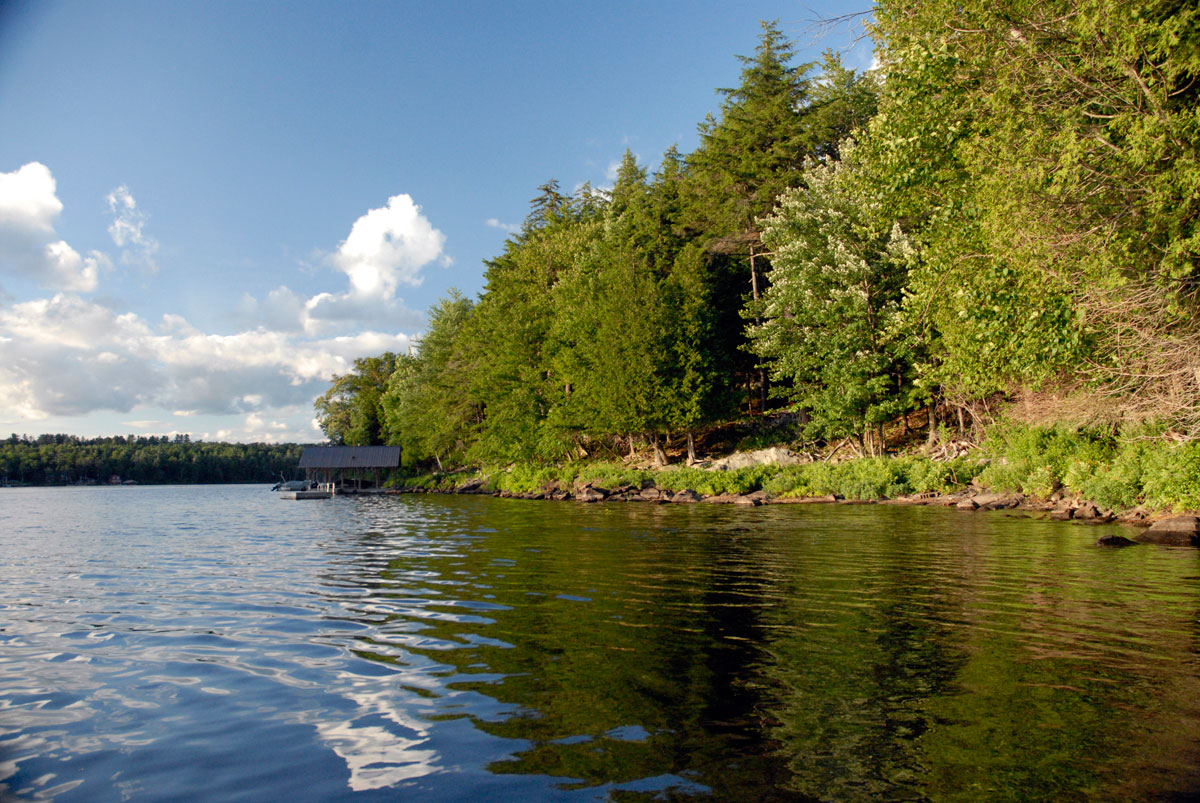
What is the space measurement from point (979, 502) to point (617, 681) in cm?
2373

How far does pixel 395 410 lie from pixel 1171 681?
79.4 metres

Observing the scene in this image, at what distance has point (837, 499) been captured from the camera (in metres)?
31.8

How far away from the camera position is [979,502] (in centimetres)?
2536

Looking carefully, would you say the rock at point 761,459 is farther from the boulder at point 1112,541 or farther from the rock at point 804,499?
the boulder at point 1112,541

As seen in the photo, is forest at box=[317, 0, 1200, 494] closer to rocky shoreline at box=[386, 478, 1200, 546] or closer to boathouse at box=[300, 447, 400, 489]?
rocky shoreline at box=[386, 478, 1200, 546]

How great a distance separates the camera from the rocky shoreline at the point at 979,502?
50.7 ft

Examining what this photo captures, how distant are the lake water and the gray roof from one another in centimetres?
5456

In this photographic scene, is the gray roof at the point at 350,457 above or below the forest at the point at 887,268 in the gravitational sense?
below

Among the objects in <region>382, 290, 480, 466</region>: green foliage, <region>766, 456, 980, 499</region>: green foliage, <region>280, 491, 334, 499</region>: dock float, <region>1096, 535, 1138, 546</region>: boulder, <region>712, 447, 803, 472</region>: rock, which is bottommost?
<region>280, 491, 334, 499</region>: dock float

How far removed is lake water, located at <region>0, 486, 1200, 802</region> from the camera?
4379 millimetres

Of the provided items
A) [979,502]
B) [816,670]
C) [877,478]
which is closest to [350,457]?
[877,478]

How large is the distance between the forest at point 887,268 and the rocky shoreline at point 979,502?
236 cm

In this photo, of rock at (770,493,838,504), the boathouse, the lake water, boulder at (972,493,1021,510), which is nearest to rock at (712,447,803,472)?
rock at (770,493,838,504)

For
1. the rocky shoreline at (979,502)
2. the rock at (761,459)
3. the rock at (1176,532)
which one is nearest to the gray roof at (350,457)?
the rocky shoreline at (979,502)
